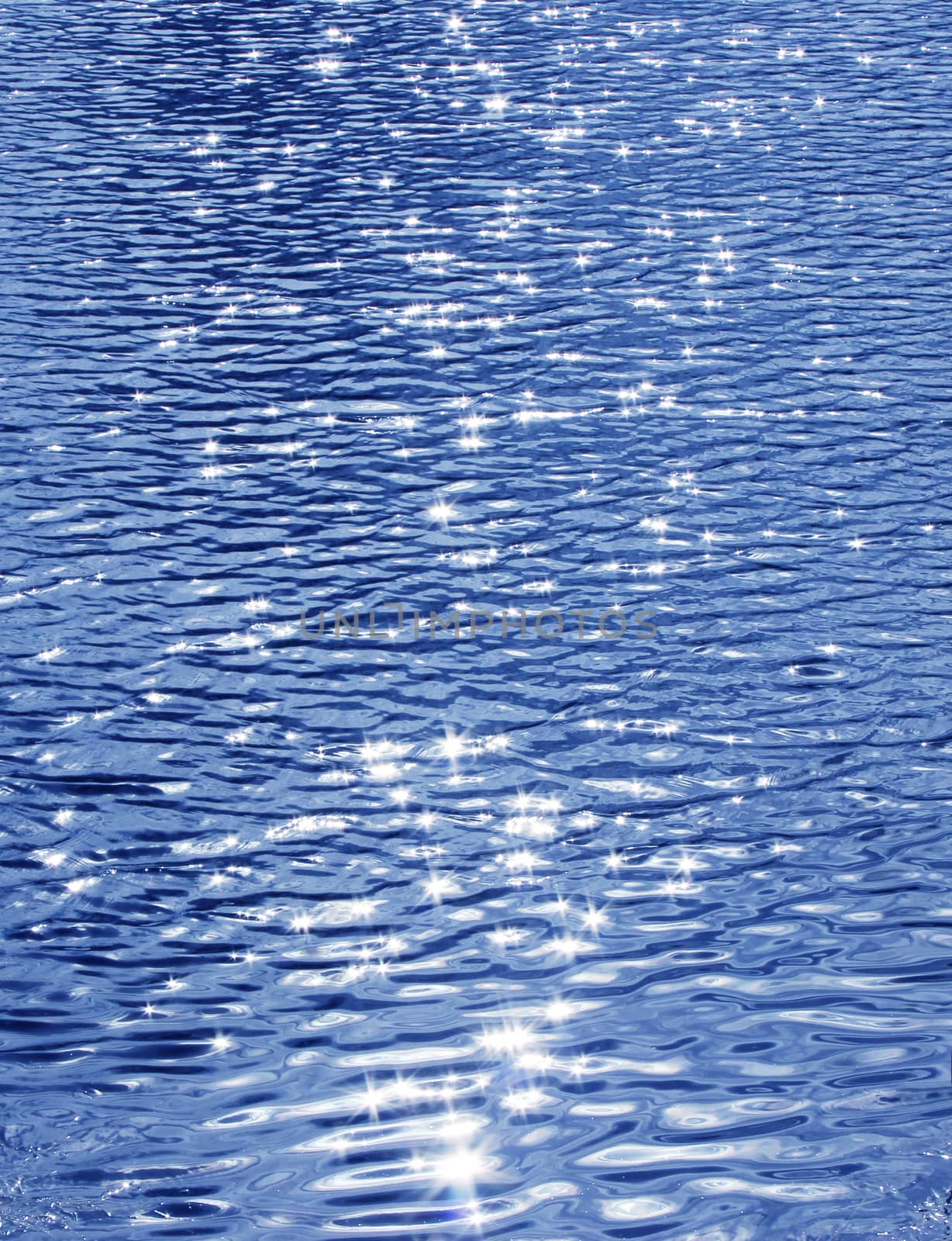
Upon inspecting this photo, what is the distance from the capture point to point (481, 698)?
61.2 ft

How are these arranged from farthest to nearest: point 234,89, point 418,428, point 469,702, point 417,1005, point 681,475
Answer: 1. point 234,89
2. point 418,428
3. point 681,475
4. point 469,702
5. point 417,1005

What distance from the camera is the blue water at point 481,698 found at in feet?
42.1

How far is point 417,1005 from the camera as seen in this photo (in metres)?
14.2

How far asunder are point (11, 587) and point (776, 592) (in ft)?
37.5

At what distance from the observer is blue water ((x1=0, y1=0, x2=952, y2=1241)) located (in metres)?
12.8

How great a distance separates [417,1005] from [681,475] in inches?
467

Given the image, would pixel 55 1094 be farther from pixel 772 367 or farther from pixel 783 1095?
pixel 772 367

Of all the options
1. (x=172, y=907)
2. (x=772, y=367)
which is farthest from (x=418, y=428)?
(x=172, y=907)

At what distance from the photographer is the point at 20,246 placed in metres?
32.1

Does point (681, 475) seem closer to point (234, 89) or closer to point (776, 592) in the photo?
point (776, 592)

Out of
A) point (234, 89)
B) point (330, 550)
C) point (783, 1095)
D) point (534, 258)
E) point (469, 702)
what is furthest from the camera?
point (234, 89)

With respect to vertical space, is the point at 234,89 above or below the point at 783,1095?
above

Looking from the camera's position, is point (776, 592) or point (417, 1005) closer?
point (417, 1005)

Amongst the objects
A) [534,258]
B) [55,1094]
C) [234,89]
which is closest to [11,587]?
[55,1094]
